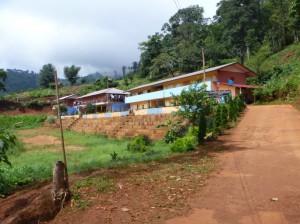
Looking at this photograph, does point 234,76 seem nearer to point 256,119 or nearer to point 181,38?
point 256,119

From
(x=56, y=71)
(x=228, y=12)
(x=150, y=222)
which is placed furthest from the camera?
(x=228, y=12)

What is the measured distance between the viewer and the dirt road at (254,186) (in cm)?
488

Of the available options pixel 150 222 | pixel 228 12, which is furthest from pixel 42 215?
pixel 228 12

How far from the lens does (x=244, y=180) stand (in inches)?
274

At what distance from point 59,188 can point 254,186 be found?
13.3 feet

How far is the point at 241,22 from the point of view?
134ft

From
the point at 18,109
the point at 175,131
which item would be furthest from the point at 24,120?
the point at 175,131

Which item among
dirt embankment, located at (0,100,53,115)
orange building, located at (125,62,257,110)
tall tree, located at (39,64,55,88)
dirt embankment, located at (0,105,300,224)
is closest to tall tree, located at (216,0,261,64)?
orange building, located at (125,62,257,110)

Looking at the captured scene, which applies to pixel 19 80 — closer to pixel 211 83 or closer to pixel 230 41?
pixel 230 41

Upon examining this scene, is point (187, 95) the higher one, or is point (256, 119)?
point (187, 95)

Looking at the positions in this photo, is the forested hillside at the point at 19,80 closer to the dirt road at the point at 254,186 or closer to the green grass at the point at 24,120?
the green grass at the point at 24,120

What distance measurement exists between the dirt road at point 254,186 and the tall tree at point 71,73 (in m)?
60.8

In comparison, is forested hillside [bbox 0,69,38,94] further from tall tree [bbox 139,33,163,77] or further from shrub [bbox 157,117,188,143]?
shrub [bbox 157,117,188,143]

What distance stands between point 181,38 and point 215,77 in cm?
2839
